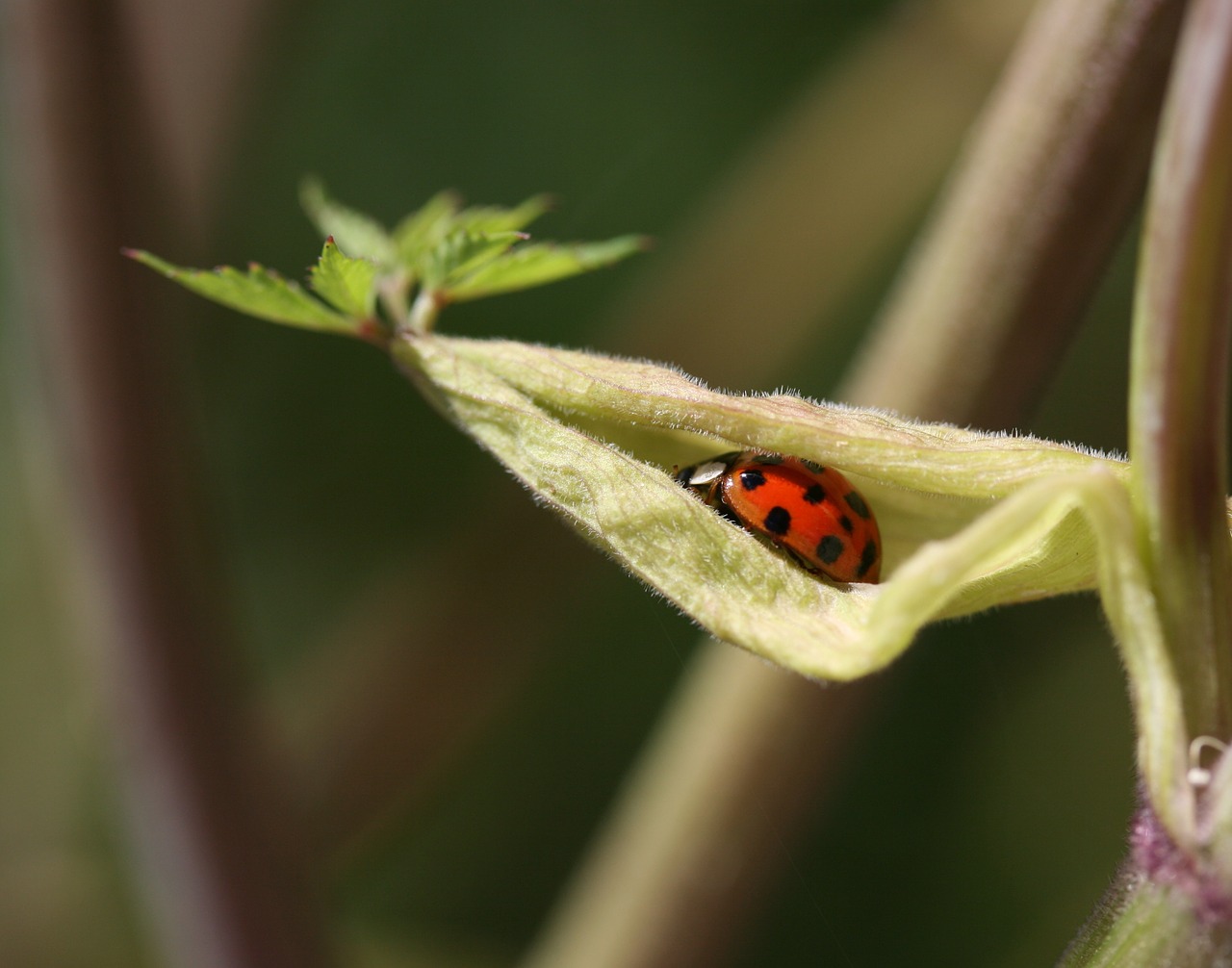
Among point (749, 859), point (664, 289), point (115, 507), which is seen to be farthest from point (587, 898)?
point (664, 289)

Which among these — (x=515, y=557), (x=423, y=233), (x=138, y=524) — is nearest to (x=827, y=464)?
(x=423, y=233)

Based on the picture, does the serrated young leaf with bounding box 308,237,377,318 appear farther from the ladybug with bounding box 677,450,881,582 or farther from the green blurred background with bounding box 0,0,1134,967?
the green blurred background with bounding box 0,0,1134,967

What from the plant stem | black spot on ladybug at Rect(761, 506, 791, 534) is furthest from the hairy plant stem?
black spot on ladybug at Rect(761, 506, 791, 534)

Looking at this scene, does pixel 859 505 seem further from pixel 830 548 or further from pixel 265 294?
pixel 265 294

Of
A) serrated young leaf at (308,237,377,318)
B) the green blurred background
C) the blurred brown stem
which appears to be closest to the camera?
serrated young leaf at (308,237,377,318)

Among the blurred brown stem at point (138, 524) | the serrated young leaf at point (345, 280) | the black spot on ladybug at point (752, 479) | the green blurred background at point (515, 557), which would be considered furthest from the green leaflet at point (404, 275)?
the green blurred background at point (515, 557)

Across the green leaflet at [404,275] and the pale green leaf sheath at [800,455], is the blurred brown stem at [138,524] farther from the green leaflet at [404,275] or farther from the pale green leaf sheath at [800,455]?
the pale green leaf sheath at [800,455]
